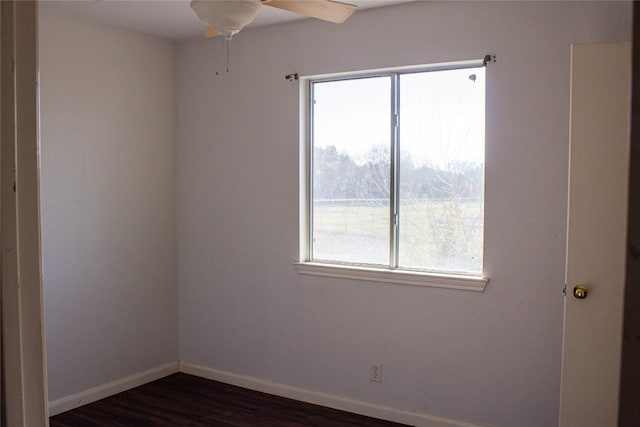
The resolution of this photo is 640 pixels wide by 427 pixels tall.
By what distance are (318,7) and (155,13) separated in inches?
61.2

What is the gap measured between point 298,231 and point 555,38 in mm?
1886

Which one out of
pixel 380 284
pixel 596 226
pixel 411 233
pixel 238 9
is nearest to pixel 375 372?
pixel 380 284

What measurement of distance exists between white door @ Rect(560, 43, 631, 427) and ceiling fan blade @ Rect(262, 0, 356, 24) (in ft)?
3.38

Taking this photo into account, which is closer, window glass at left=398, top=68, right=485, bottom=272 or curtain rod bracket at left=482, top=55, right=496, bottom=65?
curtain rod bracket at left=482, top=55, right=496, bottom=65

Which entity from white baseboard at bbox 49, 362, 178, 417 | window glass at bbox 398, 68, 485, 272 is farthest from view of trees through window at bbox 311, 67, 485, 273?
white baseboard at bbox 49, 362, 178, 417

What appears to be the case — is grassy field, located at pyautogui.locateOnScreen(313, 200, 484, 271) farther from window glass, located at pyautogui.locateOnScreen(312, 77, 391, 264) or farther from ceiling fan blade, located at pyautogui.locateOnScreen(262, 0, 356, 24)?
ceiling fan blade, located at pyautogui.locateOnScreen(262, 0, 356, 24)

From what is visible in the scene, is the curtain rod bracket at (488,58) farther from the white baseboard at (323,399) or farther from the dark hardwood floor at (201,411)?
the dark hardwood floor at (201,411)

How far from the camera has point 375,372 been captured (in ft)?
11.4

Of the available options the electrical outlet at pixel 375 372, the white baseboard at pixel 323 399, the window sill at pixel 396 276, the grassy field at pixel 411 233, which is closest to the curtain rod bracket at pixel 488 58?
the grassy field at pixel 411 233

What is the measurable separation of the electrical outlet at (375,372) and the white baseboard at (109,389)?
165cm

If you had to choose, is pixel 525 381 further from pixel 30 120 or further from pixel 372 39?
pixel 30 120

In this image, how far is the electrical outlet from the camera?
11.4 feet

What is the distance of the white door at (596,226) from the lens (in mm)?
2426

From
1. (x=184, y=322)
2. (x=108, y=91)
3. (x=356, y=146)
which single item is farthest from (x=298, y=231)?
(x=108, y=91)
